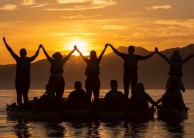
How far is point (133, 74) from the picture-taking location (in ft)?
111

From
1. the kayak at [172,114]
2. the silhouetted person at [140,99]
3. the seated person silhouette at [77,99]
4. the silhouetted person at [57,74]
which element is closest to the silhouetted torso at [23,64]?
the silhouetted person at [57,74]

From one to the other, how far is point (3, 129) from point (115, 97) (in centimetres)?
622

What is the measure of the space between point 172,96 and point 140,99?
75.1 inches

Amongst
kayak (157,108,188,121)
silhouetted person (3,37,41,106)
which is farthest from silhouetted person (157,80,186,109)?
silhouetted person (3,37,41,106)

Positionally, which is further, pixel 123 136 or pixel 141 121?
pixel 141 121

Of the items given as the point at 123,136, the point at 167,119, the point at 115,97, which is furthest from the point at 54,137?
the point at 167,119

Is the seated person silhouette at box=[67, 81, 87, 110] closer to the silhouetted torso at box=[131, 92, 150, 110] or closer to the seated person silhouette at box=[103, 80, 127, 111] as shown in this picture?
the seated person silhouette at box=[103, 80, 127, 111]

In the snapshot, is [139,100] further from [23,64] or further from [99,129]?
[23,64]

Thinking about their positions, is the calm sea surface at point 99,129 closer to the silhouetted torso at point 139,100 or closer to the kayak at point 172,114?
the silhouetted torso at point 139,100

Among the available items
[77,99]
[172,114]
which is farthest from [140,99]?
[77,99]

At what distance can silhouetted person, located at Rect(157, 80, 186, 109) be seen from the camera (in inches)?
1330

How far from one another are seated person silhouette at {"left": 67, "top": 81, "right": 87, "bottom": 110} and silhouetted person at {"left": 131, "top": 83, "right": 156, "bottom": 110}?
8.44 feet

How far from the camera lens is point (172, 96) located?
112 feet

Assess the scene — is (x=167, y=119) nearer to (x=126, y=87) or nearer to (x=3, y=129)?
(x=126, y=87)
